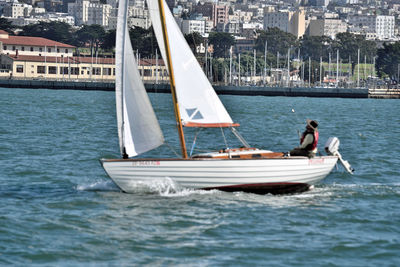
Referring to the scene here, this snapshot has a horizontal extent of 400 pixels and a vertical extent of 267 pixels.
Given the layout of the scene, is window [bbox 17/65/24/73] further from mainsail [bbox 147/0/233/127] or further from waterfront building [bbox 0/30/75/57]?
mainsail [bbox 147/0/233/127]

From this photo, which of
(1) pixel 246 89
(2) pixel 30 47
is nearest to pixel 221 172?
(1) pixel 246 89

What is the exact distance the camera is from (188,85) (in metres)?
20.8

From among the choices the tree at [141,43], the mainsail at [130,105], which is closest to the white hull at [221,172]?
the mainsail at [130,105]

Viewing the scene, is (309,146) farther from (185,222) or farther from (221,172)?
(185,222)

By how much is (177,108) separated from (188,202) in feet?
7.87

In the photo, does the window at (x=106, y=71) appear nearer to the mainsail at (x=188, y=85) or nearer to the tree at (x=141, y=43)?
the tree at (x=141, y=43)

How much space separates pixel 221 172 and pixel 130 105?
2817mm

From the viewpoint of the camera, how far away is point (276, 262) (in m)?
15.2

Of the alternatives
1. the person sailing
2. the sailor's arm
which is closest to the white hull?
the person sailing

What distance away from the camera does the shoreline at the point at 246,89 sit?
407 ft

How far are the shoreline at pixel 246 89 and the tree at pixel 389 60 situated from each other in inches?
2131

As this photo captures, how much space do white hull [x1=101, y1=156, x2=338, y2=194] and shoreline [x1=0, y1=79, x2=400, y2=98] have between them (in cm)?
10246

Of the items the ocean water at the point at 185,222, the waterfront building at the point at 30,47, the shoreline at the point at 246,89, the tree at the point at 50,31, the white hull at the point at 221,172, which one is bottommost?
the shoreline at the point at 246,89

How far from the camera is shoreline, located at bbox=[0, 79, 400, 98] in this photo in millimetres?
124062
